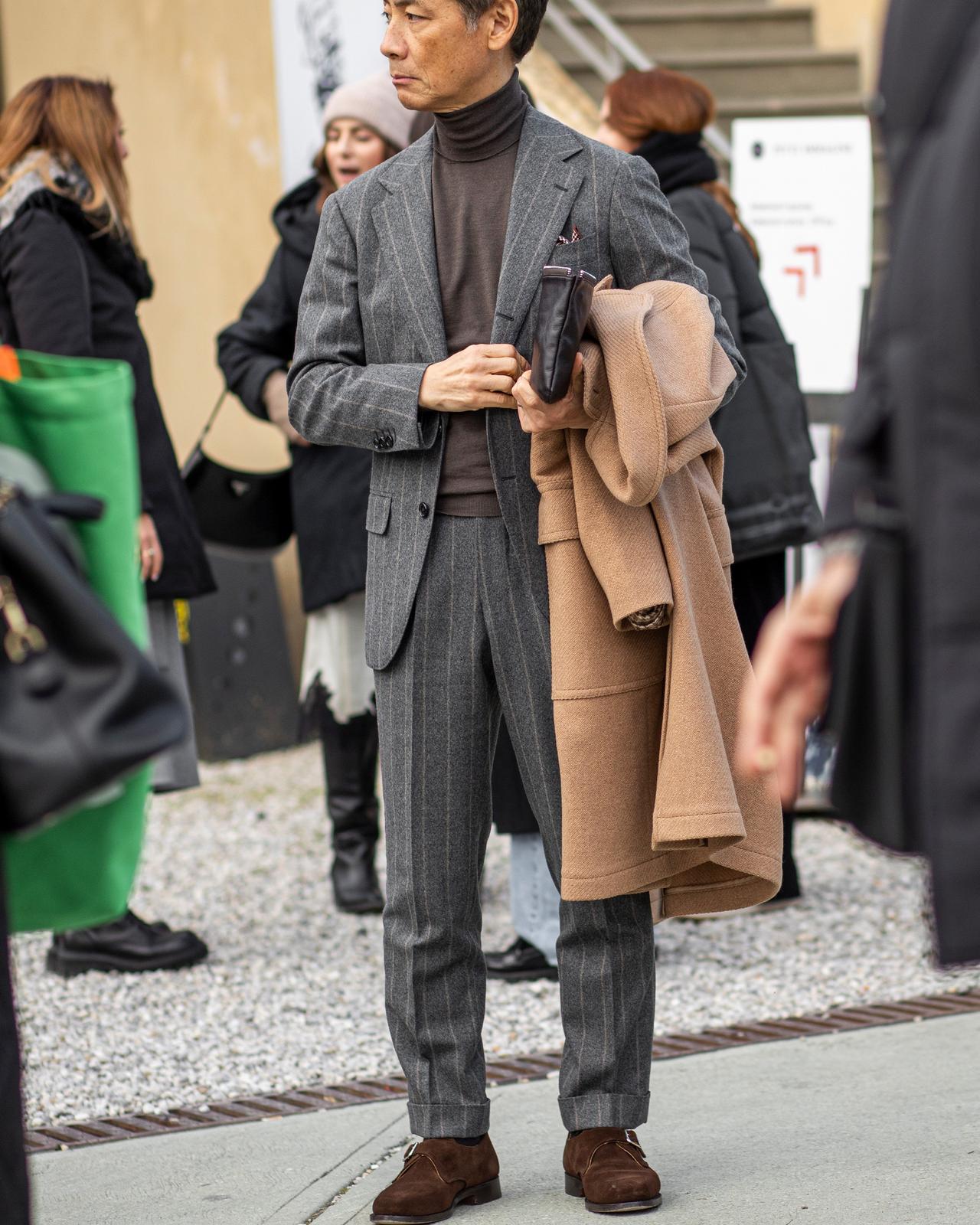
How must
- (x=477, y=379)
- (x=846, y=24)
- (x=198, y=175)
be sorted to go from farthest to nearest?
1. (x=846, y=24)
2. (x=198, y=175)
3. (x=477, y=379)

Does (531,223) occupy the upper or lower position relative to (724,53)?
lower

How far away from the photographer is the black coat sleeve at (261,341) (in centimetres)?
533

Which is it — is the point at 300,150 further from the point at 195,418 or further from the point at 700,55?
the point at 700,55

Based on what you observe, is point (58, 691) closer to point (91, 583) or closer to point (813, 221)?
point (91, 583)

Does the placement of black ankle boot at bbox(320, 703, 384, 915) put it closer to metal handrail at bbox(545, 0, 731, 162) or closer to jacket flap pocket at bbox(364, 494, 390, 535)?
jacket flap pocket at bbox(364, 494, 390, 535)

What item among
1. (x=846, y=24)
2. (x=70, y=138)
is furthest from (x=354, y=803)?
(x=846, y=24)

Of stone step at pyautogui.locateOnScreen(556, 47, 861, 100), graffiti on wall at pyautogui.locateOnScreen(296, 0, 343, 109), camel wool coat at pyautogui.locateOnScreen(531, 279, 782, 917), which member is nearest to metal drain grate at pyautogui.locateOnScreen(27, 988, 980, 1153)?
→ camel wool coat at pyautogui.locateOnScreen(531, 279, 782, 917)

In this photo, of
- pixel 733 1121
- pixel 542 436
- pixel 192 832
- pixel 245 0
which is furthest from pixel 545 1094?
pixel 245 0

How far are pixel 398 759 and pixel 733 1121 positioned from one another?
1.06m

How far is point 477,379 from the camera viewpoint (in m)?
2.98

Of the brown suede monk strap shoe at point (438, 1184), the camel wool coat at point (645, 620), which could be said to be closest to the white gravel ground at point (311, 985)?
the brown suede monk strap shoe at point (438, 1184)

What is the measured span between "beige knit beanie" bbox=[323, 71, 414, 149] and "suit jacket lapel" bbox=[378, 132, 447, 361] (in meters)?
2.06

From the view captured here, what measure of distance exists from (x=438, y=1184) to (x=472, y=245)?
160 centimetres

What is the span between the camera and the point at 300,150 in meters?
8.39
